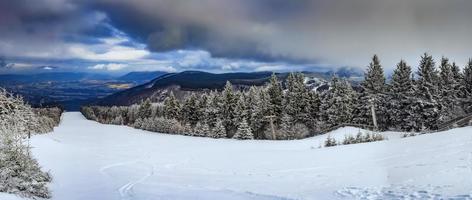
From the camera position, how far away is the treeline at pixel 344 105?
57.6m

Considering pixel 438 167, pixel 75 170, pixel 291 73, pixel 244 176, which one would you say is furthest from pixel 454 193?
pixel 291 73

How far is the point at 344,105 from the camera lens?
6244 centimetres

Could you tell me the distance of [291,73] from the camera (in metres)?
74.4

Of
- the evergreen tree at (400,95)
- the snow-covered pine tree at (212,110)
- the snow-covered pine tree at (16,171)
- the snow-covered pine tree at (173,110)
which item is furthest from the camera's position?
the snow-covered pine tree at (173,110)

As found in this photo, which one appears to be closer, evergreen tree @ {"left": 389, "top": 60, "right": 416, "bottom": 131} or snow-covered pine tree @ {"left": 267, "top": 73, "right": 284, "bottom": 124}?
evergreen tree @ {"left": 389, "top": 60, "right": 416, "bottom": 131}

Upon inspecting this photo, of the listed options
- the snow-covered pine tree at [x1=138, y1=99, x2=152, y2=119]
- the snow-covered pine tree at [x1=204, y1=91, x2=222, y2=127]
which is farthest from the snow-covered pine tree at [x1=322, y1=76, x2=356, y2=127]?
the snow-covered pine tree at [x1=138, y1=99, x2=152, y2=119]

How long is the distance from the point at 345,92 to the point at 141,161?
40.7m

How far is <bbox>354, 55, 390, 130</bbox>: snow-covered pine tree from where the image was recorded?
6034 cm

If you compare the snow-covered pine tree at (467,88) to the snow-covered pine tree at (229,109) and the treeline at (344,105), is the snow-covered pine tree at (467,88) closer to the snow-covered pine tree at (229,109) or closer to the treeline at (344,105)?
the treeline at (344,105)

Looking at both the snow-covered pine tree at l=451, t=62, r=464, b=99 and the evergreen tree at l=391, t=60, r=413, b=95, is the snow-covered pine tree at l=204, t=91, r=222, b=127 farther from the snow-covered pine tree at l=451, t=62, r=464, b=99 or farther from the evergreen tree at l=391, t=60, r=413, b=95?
the snow-covered pine tree at l=451, t=62, r=464, b=99

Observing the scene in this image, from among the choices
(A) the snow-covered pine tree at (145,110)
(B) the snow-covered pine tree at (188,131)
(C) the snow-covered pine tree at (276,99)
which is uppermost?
(C) the snow-covered pine tree at (276,99)

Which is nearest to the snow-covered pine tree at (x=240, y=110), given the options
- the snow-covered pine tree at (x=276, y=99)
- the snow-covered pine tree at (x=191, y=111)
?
the snow-covered pine tree at (x=276, y=99)

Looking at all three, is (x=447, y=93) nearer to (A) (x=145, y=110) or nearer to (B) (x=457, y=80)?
(B) (x=457, y=80)

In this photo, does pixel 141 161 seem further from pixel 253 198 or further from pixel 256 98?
pixel 256 98
